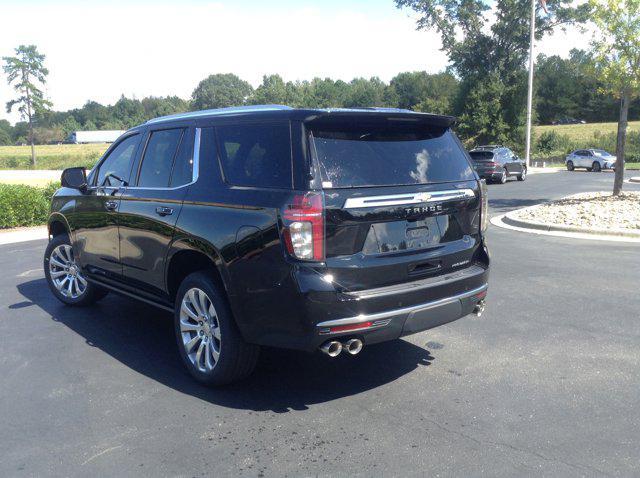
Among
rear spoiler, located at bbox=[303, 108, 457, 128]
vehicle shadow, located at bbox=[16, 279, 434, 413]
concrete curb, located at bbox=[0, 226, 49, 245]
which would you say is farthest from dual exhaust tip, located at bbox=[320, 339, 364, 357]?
concrete curb, located at bbox=[0, 226, 49, 245]

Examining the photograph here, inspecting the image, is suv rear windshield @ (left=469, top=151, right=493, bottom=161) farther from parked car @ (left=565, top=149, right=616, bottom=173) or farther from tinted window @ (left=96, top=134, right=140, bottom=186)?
tinted window @ (left=96, top=134, right=140, bottom=186)

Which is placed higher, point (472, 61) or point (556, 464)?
point (472, 61)

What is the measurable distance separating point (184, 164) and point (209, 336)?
53.3 inches

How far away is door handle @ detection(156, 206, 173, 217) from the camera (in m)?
4.52

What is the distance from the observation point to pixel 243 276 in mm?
3822

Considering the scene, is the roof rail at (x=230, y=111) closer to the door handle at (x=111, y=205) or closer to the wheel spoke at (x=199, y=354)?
the door handle at (x=111, y=205)

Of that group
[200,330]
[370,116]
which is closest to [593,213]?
[370,116]

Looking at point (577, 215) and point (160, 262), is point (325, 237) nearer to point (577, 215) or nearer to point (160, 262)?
point (160, 262)

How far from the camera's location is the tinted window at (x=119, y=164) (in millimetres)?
5324

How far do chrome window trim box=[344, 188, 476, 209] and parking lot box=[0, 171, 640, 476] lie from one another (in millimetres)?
1371

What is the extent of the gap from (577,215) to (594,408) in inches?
380

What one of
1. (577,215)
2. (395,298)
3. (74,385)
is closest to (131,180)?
(74,385)

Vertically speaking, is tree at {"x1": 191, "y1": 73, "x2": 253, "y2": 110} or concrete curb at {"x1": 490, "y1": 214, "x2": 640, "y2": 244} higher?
tree at {"x1": 191, "y1": 73, "x2": 253, "y2": 110}

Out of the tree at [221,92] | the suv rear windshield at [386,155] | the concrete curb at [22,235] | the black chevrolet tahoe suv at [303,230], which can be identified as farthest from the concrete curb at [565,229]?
the tree at [221,92]
